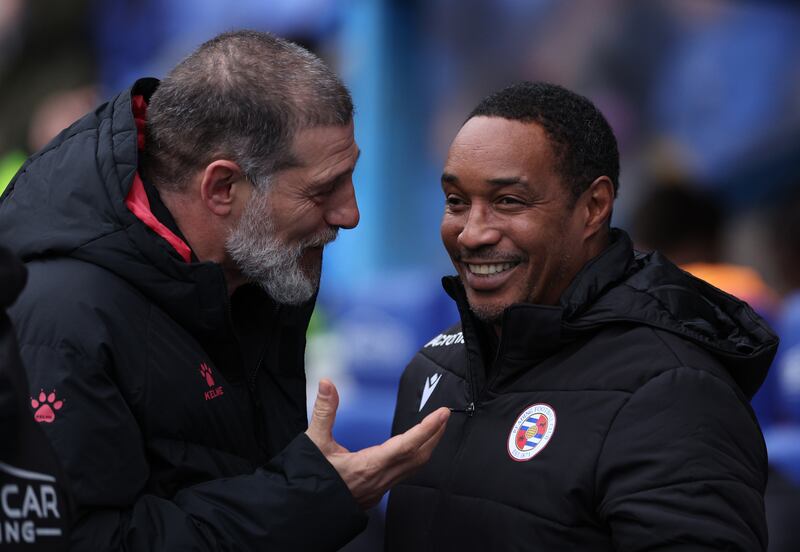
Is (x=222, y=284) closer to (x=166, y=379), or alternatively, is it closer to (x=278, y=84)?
(x=166, y=379)

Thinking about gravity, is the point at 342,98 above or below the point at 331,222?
above

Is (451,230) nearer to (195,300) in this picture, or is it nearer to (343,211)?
(343,211)

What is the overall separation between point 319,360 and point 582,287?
15.5 ft

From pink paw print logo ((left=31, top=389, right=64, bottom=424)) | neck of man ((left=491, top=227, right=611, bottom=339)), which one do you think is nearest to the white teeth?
neck of man ((left=491, top=227, right=611, bottom=339))

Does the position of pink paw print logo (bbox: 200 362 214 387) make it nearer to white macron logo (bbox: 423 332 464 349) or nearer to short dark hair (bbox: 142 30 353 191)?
short dark hair (bbox: 142 30 353 191)

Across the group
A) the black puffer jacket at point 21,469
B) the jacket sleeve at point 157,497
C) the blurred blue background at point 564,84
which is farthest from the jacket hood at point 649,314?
the blurred blue background at point 564,84

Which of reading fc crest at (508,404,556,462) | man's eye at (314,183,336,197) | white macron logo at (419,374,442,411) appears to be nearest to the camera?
reading fc crest at (508,404,556,462)

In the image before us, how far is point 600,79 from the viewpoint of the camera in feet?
31.2

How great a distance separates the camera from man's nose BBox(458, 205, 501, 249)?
2.67 m

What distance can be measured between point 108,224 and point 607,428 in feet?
3.70

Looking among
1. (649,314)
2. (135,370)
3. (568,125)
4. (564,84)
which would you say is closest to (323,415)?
(135,370)

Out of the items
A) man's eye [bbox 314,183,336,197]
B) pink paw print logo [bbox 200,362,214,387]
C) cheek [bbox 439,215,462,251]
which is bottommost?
pink paw print logo [bbox 200,362,214,387]

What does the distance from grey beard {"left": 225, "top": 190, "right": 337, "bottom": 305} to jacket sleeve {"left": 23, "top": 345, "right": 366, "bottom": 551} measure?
468mm

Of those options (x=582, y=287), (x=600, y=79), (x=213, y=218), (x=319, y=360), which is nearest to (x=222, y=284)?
(x=213, y=218)
